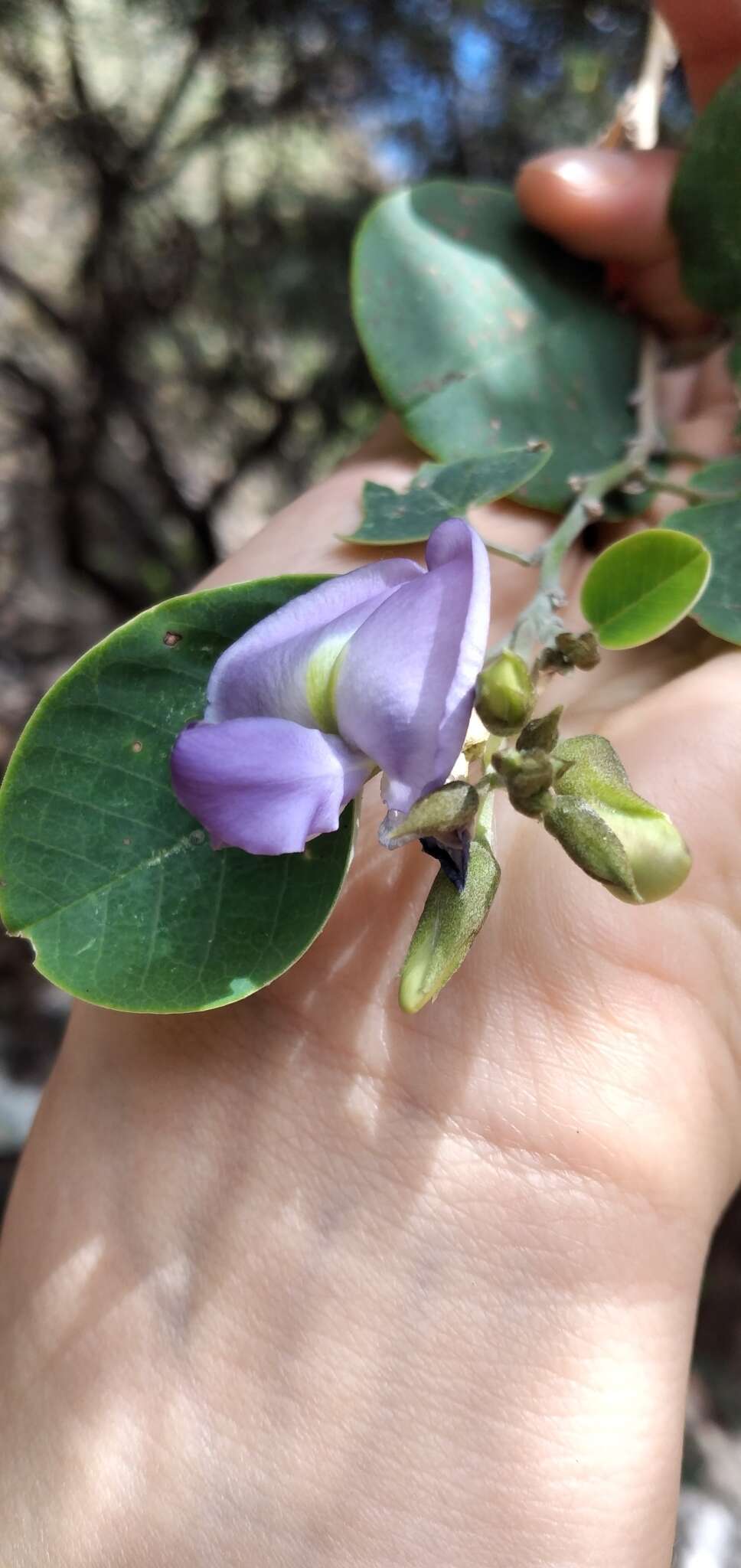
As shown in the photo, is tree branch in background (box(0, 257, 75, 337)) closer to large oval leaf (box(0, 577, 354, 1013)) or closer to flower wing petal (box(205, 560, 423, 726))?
large oval leaf (box(0, 577, 354, 1013))

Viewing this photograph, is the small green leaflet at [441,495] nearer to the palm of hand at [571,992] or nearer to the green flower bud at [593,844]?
the palm of hand at [571,992]

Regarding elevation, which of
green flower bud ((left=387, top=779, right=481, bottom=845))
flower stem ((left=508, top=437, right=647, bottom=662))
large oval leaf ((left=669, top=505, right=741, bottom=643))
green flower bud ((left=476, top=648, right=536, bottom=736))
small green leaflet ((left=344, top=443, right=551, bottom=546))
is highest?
green flower bud ((left=476, top=648, right=536, bottom=736))

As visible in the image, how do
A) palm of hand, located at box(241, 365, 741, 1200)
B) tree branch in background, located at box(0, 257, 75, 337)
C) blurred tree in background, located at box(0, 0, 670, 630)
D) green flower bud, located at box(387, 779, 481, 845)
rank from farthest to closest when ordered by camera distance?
1. tree branch in background, located at box(0, 257, 75, 337)
2. blurred tree in background, located at box(0, 0, 670, 630)
3. palm of hand, located at box(241, 365, 741, 1200)
4. green flower bud, located at box(387, 779, 481, 845)

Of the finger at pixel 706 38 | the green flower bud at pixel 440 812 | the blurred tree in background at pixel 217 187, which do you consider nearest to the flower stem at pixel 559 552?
the green flower bud at pixel 440 812

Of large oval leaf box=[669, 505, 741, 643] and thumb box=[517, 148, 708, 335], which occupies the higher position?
thumb box=[517, 148, 708, 335]

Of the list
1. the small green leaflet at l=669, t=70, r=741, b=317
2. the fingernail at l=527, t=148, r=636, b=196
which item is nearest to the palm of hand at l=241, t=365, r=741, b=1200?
the small green leaflet at l=669, t=70, r=741, b=317

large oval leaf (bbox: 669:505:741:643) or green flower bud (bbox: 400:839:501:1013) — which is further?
large oval leaf (bbox: 669:505:741:643)

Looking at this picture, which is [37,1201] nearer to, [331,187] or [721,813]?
[721,813]
